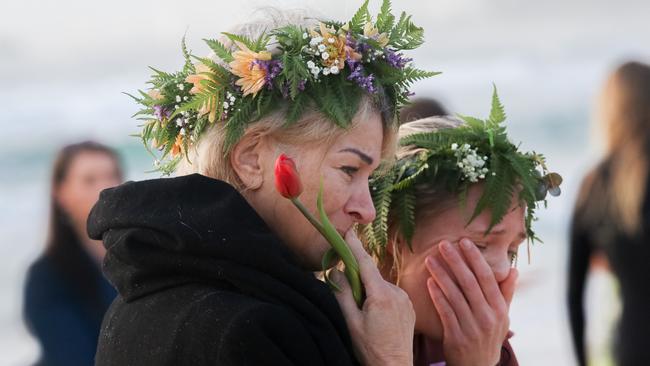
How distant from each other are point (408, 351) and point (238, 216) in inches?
18.5

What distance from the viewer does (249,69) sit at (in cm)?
246

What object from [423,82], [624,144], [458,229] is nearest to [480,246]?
[458,229]

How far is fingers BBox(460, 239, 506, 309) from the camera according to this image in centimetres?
289

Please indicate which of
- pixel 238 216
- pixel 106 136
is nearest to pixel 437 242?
pixel 238 216

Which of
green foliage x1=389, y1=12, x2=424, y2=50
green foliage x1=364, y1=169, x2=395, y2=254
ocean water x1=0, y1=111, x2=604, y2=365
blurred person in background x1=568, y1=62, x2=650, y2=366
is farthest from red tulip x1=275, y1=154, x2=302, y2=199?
ocean water x1=0, y1=111, x2=604, y2=365

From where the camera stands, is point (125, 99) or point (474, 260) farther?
point (125, 99)

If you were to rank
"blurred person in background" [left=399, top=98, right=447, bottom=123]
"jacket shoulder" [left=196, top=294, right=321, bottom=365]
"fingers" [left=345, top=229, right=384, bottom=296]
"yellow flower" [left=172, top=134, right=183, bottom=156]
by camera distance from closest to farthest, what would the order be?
"jacket shoulder" [left=196, top=294, right=321, bottom=365] < "fingers" [left=345, top=229, right=384, bottom=296] < "yellow flower" [left=172, top=134, right=183, bottom=156] < "blurred person in background" [left=399, top=98, right=447, bottom=123]

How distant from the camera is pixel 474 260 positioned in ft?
9.52

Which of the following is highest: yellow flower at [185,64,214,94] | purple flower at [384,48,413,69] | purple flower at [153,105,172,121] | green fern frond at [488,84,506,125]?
purple flower at [384,48,413,69]

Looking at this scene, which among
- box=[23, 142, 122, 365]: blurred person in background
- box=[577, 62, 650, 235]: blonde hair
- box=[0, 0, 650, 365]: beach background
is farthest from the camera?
box=[0, 0, 650, 365]: beach background

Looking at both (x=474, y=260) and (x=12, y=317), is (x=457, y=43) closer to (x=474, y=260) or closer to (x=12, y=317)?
(x=12, y=317)

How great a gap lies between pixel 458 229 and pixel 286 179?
80 cm

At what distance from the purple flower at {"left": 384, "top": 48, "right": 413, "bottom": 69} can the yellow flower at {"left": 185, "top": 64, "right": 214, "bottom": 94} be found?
0.43 metres

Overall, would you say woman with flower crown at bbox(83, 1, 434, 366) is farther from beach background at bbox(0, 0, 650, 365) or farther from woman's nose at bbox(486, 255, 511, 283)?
beach background at bbox(0, 0, 650, 365)
